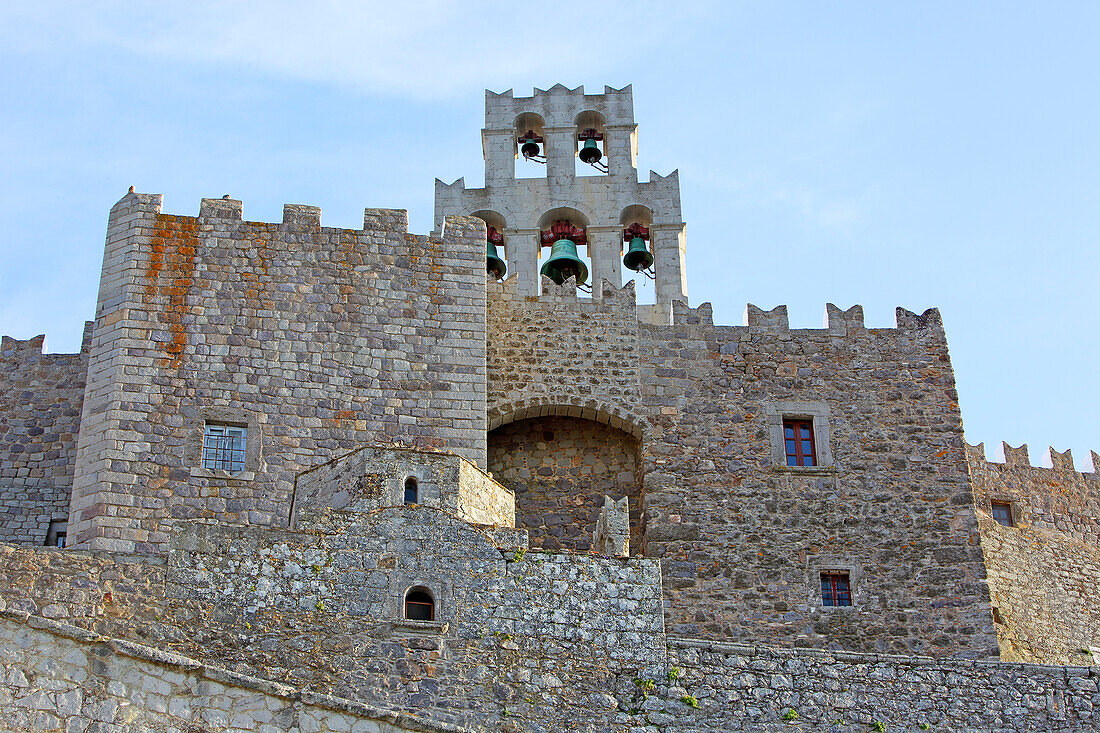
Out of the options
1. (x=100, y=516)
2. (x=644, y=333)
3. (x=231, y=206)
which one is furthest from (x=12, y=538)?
(x=644, y=333)

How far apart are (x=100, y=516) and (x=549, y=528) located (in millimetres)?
7001

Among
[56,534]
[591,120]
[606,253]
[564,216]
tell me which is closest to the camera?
[56,534]

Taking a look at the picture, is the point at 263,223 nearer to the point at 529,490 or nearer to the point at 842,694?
the point at 529,490

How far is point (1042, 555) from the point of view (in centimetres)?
2642

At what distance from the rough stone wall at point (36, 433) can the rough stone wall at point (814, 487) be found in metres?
9.32

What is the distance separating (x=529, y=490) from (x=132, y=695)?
11233 mm

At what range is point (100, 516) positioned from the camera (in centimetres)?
1889

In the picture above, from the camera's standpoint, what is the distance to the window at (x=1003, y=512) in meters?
26.7

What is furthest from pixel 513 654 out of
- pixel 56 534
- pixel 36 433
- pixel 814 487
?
pixel 36 433

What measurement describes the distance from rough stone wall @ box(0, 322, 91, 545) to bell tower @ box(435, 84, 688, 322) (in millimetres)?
7669

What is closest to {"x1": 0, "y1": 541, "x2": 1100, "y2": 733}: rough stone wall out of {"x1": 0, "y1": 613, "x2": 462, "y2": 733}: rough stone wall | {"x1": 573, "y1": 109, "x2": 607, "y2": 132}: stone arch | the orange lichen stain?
{"x1": 0, "y1": 613, "x2": 462, "y2": 733}: rough stone wall

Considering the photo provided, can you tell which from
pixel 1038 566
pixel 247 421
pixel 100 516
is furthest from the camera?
pixel 1038 566

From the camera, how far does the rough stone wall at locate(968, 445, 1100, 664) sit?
82.4 ft

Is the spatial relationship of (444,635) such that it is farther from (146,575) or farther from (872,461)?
(872,461)
